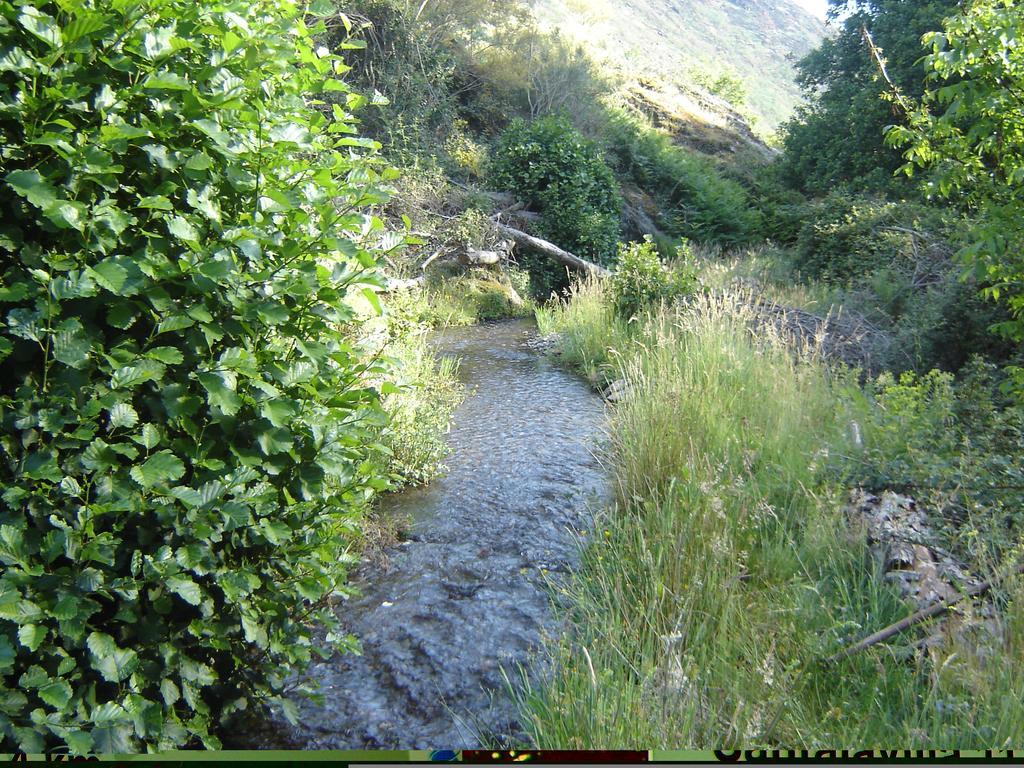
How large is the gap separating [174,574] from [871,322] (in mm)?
7330

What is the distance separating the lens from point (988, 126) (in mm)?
3666

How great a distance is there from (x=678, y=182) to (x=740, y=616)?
16590 mm

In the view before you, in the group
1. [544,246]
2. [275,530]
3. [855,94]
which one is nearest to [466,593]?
[275,530]

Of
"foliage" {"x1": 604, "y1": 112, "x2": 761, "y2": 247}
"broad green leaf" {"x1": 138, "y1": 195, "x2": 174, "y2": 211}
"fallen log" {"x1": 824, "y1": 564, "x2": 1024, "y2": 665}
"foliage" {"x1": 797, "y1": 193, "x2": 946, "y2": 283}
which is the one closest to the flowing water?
"fallen log" {"x1": 824, "y1": 564, "x2": 1024, "y2": 665}

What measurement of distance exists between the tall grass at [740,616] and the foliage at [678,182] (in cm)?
1269

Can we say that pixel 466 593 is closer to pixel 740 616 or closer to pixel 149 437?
pixel 740 616

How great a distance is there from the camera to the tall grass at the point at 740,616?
195cm

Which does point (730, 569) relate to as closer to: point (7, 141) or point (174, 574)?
point (174, 574)

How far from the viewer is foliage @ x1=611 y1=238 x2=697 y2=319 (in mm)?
7867

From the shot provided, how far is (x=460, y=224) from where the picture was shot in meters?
11.5

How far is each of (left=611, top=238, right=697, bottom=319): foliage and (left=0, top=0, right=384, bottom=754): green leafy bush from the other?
19.7ft

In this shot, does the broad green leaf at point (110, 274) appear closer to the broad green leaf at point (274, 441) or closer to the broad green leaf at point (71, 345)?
the broad green leaf at point (71, 345)

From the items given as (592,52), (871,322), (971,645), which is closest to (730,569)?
(971,645)

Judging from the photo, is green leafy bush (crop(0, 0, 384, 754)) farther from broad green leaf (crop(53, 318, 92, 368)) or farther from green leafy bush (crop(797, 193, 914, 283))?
green leafy bush (crop(797, 193, 914, 283))
